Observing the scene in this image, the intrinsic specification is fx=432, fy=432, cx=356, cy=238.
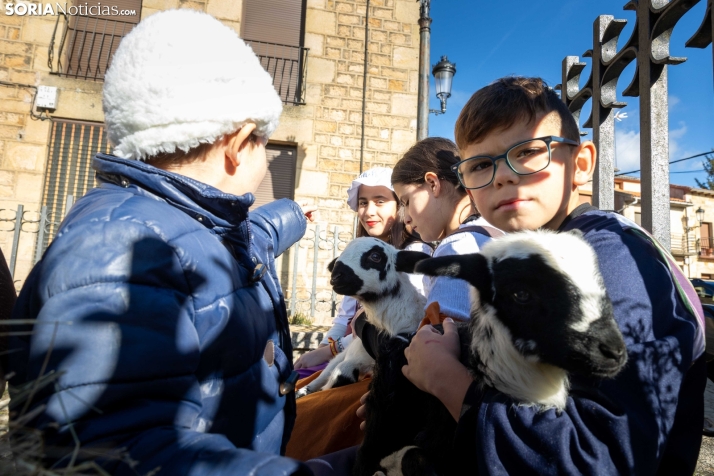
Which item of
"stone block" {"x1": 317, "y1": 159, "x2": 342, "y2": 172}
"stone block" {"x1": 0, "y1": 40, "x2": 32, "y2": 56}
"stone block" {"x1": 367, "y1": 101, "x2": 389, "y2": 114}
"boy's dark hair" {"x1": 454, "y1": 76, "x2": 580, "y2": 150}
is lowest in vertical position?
"boy's dark hair" {"x1": 454, "y1": 76, "x2": 580, "y2": 150}

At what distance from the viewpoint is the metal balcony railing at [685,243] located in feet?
122

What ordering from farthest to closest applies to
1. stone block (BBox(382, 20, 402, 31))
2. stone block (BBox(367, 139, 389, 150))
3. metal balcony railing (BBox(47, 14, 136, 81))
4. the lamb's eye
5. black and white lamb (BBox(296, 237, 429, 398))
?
stone block (BBox(382, 20, 402, 31)) → stone block (BBox(367, 139, 389, 150)) → metal balcony railing (BBox(47, 14, 136, 81)) → black and white lamb (BBox(296, 237, 429, 398)) → the lamb's eye

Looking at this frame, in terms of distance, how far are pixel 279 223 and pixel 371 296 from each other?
0.85m

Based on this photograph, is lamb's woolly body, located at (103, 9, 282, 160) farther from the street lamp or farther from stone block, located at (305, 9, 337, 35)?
stone block, located at (305, 9, 337, 35)

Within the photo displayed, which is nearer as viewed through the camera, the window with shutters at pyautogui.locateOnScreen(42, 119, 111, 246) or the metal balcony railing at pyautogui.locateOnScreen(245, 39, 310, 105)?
the window with shutters at pyautogui.locateOnScreen(42, 119, 111, 246)

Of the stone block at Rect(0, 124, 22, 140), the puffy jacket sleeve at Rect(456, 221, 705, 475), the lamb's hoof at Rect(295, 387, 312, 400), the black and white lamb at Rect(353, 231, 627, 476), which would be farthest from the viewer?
the stone block at Rect(0, 124, 22, 140)

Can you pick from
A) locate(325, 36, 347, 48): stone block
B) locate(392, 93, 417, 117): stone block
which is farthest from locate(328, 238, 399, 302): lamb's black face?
locate(325, 36, 347, 48): stone block

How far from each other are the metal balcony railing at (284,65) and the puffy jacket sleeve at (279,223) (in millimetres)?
8588

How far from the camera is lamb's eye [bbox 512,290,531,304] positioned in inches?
59.4

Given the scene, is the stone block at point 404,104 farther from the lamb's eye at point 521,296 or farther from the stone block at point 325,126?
the lamb's eye at point 521,296

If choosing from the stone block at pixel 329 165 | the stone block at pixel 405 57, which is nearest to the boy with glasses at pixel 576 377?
the stone block at pixel 329 165

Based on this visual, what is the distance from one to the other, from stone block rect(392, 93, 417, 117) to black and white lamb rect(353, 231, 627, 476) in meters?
9.52

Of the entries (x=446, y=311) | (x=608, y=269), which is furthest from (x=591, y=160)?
(x=446, y=311)

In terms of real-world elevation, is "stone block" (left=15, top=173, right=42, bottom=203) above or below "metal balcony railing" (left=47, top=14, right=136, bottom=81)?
below
